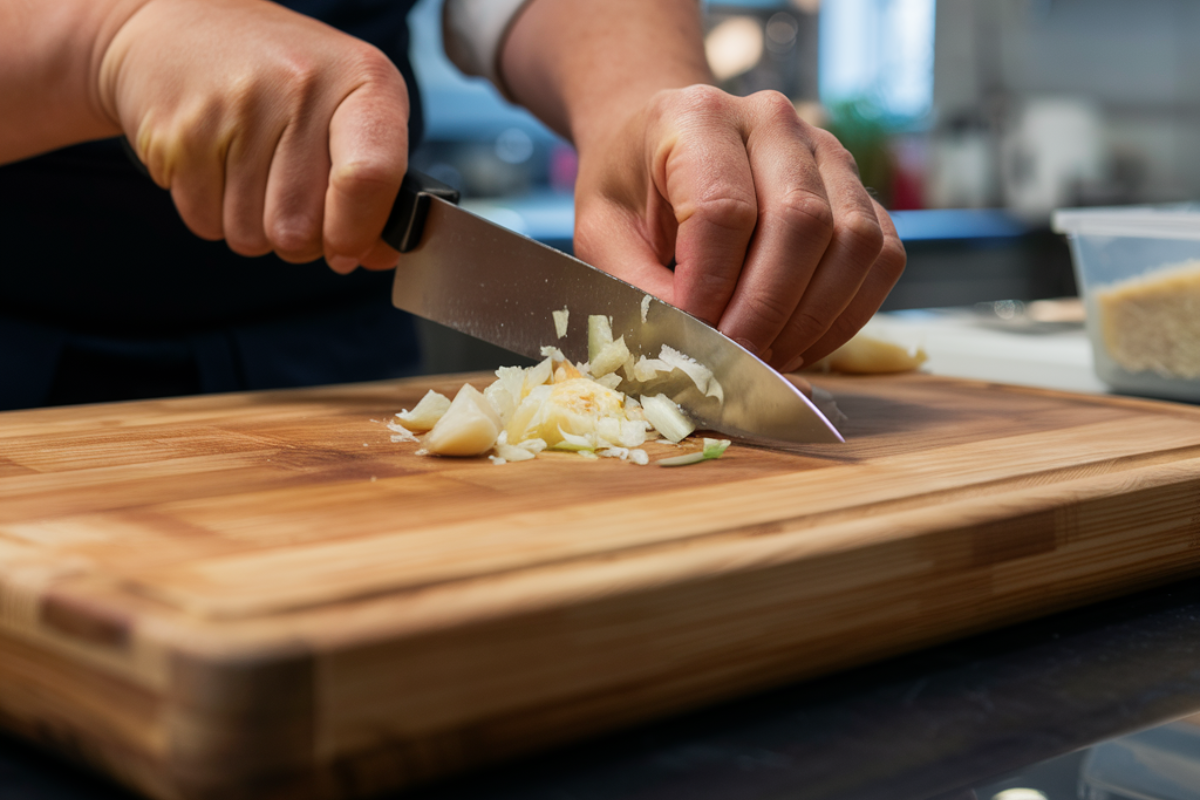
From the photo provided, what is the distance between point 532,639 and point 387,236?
0.61 metres

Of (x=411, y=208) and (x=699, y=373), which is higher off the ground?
(x=411, y=208)

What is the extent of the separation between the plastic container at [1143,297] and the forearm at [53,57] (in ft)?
3.32

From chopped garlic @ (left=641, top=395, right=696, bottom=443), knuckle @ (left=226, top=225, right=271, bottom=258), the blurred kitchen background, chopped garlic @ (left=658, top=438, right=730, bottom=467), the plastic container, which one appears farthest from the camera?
the blurred kitchen background

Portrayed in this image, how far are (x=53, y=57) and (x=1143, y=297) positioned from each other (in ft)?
3.55

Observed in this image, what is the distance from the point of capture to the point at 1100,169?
4.31 meters

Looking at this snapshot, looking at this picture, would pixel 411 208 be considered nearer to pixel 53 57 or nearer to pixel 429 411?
pixel 429 411

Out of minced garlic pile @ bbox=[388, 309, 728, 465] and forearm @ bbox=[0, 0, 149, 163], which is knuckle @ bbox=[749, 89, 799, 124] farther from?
forearm @ bbox=[0, 0, 149, 163]

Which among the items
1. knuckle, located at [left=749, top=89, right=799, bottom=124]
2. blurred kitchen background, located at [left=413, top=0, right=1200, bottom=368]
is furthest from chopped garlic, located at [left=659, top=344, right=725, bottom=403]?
blurred kitchen background, located at [left=413, top=0, right=1200, bottom=368]

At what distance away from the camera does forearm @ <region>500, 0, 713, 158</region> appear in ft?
4.11

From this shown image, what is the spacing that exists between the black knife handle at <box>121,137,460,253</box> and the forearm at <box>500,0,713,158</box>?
250 mm

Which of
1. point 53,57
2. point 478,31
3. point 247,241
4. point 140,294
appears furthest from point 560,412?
point 478,31

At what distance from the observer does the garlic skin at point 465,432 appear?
839 millimetres

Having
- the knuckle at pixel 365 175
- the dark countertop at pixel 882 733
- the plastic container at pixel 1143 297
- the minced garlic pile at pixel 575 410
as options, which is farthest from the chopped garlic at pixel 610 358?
the plastic container at pixel 1143 297

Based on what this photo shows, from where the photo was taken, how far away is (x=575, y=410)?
3.00ft
